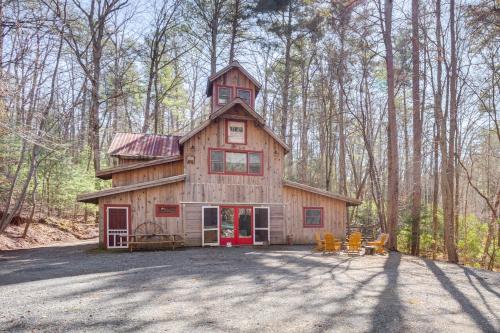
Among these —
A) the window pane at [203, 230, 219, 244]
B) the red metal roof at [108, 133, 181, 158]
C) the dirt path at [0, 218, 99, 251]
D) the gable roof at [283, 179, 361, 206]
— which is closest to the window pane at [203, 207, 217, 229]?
the window pane at [203, 230, 219, 244]

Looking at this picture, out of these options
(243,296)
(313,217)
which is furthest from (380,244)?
(243,296)

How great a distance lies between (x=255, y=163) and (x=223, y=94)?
4.53m

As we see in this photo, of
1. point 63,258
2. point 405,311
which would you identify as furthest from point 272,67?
point 405,311

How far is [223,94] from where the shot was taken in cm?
1853

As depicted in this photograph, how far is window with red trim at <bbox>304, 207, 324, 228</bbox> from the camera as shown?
665 inches

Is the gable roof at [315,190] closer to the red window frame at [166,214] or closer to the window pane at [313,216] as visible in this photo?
the window pane at [313,216]

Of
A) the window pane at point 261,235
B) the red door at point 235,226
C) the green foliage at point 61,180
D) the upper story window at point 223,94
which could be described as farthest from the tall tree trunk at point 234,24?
the window pane at point 261,235

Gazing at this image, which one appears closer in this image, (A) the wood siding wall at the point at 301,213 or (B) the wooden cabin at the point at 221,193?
(B) the wooden cabin at the point at 221,193

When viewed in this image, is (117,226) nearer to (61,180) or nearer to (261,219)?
(261,219)

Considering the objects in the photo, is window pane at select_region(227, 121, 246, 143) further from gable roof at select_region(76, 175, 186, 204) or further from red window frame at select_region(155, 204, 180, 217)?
red window frame at select_region(155, 204, 180, 217)

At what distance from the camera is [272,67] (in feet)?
89.5

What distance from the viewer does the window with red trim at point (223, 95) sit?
1844 cm

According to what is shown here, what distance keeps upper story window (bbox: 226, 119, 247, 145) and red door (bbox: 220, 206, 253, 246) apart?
123 inches

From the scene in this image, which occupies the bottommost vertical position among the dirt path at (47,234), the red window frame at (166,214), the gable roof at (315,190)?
the dirt path at (47,234)
